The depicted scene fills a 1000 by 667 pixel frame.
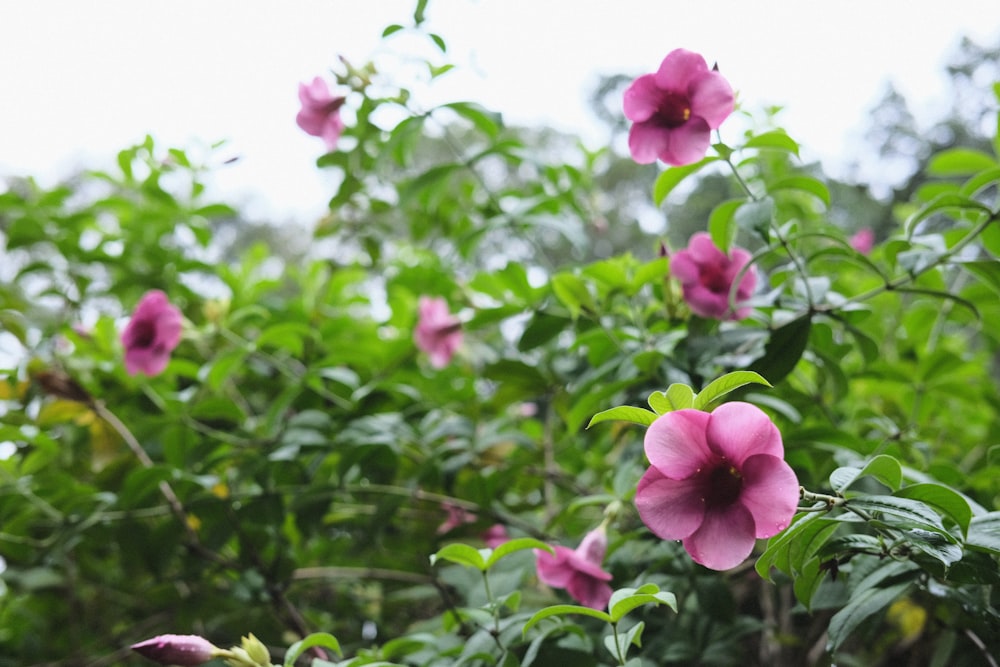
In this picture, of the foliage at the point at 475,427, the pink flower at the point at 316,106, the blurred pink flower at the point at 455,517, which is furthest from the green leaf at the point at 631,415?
the pink flower at the point at 316,106

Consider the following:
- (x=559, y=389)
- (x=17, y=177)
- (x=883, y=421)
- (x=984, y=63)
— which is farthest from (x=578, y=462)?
Result: (x=984, y=63)

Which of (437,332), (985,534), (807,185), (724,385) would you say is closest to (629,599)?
(724,385)

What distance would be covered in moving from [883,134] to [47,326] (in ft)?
9.27

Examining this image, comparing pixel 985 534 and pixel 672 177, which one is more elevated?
pixel 672 177

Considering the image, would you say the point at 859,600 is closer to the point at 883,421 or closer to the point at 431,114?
the point at 883,421

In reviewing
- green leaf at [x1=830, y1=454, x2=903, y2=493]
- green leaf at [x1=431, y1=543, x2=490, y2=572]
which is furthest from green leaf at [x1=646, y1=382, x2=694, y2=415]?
green leaf at [x1=431, y1=543, x2=490, y2=572]

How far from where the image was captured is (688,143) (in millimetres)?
821

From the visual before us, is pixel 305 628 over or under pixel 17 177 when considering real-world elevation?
under

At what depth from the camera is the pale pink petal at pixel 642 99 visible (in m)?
0.83

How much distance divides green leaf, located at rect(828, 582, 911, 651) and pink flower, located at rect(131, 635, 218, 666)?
0.55m

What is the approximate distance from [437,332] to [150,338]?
51 cm

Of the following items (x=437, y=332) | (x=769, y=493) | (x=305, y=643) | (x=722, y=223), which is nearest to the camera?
(x=769, y=493)

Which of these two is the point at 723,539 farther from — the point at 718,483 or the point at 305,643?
the point at 305,643

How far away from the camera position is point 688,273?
0.93 m
